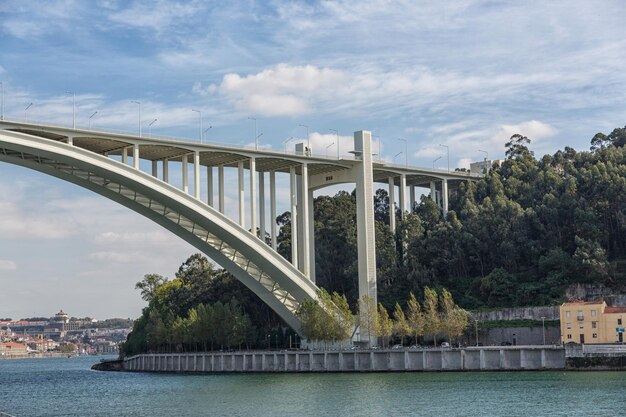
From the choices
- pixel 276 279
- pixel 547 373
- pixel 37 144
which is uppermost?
pixel 37 144

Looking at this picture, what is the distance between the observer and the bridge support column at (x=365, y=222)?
3007 inches

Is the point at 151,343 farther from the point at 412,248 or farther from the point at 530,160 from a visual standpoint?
the point at 530,160

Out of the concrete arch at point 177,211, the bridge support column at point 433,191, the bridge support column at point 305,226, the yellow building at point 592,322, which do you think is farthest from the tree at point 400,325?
the bridge support column at point 433,191

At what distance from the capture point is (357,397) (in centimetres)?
4991

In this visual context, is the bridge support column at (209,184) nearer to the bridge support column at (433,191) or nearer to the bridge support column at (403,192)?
the bridge support column at (403,192)

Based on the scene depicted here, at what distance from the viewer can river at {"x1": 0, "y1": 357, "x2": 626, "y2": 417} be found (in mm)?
42844

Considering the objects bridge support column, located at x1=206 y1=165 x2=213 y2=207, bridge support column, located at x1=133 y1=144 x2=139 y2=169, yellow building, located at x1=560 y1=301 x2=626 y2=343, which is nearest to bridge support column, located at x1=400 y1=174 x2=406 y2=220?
bridge support column, located at x1=206 y1=165 x2=213 y2=207

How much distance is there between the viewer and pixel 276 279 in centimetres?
7419

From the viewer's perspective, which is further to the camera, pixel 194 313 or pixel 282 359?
pixel 194 313

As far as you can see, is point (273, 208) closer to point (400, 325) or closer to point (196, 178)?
point (196, 178)

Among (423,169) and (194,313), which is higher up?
(423,169)

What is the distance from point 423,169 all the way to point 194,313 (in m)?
24.2

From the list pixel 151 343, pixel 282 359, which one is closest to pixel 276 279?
pixel 282 359

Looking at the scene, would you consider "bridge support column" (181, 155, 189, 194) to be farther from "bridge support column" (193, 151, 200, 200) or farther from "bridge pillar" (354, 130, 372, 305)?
"bridge pillar" (354, 130, 372, 305)
